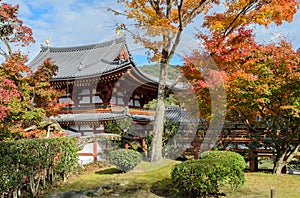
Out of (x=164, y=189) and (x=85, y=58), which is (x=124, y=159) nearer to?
(x=164, y=189)

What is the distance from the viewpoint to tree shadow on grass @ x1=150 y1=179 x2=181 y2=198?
24.3 feet

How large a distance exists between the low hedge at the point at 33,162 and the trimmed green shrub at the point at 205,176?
3681 mm

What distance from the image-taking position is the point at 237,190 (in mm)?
7480

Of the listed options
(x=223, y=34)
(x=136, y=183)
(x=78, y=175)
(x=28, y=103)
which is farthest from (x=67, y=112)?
(x=223, y=34)

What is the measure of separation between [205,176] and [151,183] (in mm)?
2564

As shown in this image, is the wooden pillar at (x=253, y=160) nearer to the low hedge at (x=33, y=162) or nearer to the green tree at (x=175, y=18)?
the green tree at (x=175, y=18)

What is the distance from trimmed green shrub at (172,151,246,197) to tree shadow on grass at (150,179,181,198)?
1.93 ft

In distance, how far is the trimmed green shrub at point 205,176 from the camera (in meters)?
6.43

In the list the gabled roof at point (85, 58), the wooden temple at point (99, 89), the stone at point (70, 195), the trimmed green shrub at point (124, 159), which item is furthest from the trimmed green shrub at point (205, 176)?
the gabled roof at point (85, 58)

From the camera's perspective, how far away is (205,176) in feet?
21.2

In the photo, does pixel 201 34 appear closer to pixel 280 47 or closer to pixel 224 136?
pixel 280 47

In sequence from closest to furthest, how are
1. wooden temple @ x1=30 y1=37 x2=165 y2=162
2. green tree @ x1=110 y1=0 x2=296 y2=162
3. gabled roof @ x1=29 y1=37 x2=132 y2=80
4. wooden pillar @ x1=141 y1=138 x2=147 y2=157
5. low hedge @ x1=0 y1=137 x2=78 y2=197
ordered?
low hedge @ x1=0 y1=137 x2=78 y2=197 < green tree @ x1=110 y1=0 x2=296 y2=162 < wooden temple @ x1=30 y1=37 x2=165 y2=162 < wooden pillar @ x1=141 y1=138 x2=147 y2=157 < gabled roof @ x1=29 y1=37 x2=132 y2=80

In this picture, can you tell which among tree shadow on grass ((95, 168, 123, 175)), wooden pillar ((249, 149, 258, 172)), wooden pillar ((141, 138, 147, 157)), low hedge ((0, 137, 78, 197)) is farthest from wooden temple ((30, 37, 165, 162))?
wooden pillar ((249, 149, 258, 172))

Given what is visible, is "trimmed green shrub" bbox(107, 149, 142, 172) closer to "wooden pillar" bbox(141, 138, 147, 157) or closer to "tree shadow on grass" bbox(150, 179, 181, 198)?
"tree shadow on grass" bbox(150, 179, 181, 198)
